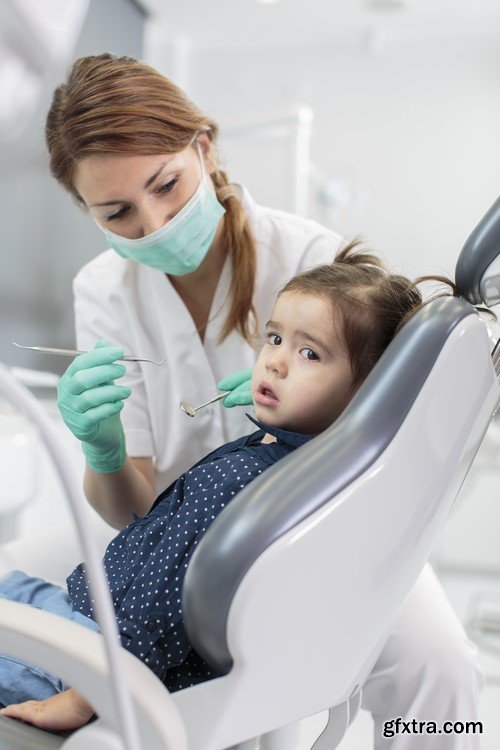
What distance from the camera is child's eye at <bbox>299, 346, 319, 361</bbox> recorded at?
3.51 feet

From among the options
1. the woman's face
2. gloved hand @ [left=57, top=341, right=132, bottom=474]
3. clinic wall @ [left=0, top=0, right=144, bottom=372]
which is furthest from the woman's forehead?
clinic wall @ [left=0, top=0, right=144, bottom=372]

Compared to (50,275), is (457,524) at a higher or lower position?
lower

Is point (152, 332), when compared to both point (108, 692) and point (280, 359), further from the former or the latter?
point (108, 692)

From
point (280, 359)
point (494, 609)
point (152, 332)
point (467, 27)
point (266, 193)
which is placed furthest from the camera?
point (266, 193)

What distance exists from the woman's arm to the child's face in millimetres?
441

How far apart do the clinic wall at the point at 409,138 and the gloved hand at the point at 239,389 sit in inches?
109

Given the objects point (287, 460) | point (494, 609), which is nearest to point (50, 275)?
point (494, 609)

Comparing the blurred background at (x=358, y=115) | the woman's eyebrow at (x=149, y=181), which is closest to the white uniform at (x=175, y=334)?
the woman's eyebrow at (x=149, y=181)

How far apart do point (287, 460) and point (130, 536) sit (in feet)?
1.35

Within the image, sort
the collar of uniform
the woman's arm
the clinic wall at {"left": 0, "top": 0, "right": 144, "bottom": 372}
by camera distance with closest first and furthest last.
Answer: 1. the collar of uniform
2. the woman's arm
3. the clinic wall at {"left": 0, "top": 0, "right": 144, "bottom": 372}

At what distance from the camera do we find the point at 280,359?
1.07 metres

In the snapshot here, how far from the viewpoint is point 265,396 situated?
1076 millimetres

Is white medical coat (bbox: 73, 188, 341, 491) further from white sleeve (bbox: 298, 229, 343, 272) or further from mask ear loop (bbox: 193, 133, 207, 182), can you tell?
mask ear loop (bbox: 193, 133, 207, 182)

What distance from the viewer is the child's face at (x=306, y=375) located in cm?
105
